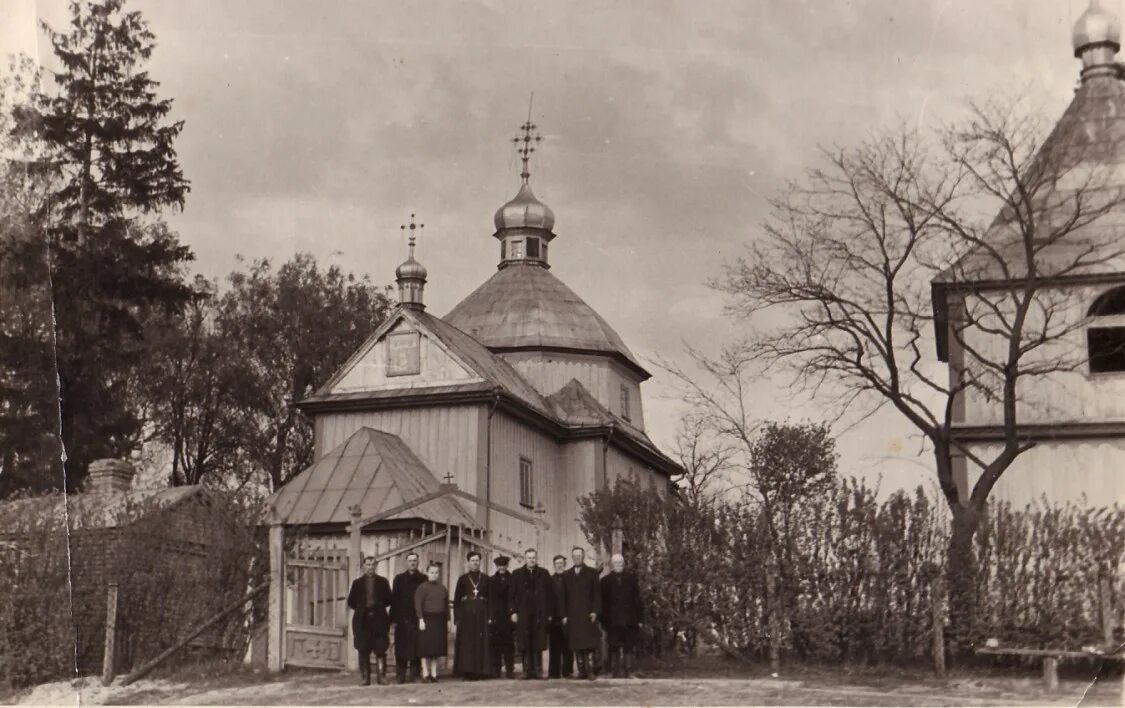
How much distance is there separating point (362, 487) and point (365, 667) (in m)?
9.10

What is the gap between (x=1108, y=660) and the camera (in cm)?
1653

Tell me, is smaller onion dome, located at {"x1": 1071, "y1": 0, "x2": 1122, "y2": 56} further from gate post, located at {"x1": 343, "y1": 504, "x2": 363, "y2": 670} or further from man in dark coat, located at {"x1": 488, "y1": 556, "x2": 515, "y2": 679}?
gate post, located at {"x1": 343, "y1": 504, "x2": 363, "y2": 670}

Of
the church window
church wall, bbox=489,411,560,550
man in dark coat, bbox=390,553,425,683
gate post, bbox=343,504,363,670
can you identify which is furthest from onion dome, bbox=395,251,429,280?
man in dark coat, bbox=390,553,425,683

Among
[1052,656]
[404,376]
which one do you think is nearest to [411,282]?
[404,376]

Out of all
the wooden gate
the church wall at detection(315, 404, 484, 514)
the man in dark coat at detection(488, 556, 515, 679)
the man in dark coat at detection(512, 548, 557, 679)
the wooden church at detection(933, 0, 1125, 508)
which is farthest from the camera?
the church wall at detection(315, 404, 484, 514)

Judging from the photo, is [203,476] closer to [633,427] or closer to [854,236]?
[633,427]

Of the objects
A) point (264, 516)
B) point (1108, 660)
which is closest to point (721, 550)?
Answer: point (1108, 660)

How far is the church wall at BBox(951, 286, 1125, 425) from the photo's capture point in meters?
20.7

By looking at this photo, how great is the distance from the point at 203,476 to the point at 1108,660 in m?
21.3

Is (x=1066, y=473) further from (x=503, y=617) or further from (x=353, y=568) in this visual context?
(x=353, y=568)

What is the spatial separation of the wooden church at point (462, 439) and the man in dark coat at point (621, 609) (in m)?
2.21

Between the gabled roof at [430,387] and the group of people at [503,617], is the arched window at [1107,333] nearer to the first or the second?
the group of people at [503,617]

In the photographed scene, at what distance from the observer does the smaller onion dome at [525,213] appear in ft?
121

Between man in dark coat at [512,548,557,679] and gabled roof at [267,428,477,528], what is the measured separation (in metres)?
7.35
